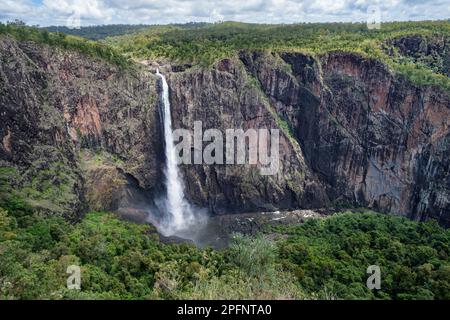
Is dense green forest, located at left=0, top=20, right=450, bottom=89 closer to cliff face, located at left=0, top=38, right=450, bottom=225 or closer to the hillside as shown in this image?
the hillside

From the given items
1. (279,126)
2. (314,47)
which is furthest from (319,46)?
(279,126)

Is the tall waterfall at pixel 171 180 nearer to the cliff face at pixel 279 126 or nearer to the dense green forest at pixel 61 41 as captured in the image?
the cliff face at pixel 279 126

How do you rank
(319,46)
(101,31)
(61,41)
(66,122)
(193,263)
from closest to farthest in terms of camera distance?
(193,263), (66,122), (61,41), (319,46), (101,31)

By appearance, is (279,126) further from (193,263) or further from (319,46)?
(193,263)

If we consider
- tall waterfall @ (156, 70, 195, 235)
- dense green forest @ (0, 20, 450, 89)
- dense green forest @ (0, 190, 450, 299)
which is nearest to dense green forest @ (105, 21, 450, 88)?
dense green forest @ (0, 20, 450, 89)

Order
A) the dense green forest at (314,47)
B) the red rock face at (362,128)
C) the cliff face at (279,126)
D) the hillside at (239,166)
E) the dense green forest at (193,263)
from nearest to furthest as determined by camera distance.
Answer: the dense green forest at (193,263) → the hillside at (239,166) → the cliff face at (279,126) → the dense green forest at (314,47) → the red rock face at (362,128)

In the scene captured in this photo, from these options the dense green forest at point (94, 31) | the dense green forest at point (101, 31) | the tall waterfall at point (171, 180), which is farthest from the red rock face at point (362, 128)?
the dense green forest at point (94, 31)
